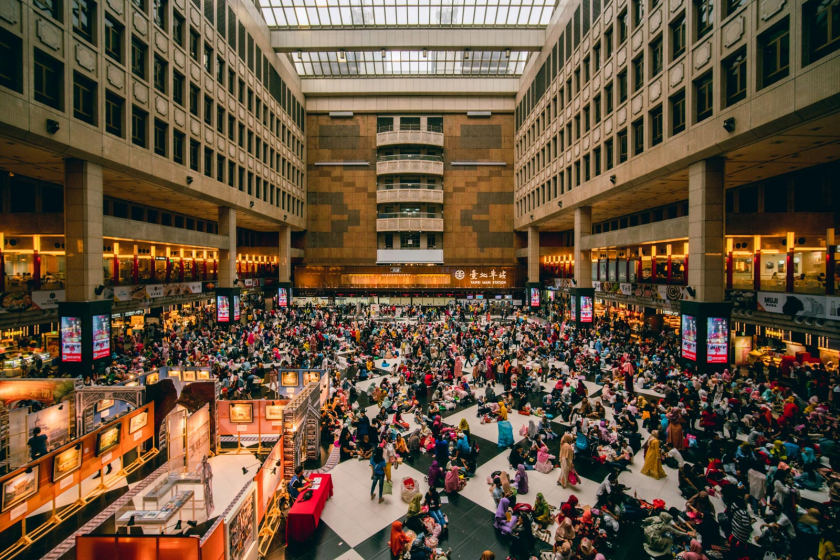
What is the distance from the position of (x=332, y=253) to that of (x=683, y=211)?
3441 centimetres

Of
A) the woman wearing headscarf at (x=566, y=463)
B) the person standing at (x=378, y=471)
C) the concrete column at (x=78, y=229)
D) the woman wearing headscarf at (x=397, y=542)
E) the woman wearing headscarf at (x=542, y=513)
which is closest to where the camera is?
the woman wearing headscarf at (x=397, y=542)

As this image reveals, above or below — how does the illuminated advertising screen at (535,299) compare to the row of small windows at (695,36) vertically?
below

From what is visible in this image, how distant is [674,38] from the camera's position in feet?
57.3

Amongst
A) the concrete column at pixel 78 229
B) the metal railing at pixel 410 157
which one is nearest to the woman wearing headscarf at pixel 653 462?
the concrete column at pixel 78 229

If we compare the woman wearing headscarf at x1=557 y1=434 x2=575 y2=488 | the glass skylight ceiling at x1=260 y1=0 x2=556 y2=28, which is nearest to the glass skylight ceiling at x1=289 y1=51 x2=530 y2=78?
the glass skylight ceiling at x1=260 y1=0 x2=556 y2=28

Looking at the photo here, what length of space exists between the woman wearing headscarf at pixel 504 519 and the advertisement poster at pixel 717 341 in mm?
12631

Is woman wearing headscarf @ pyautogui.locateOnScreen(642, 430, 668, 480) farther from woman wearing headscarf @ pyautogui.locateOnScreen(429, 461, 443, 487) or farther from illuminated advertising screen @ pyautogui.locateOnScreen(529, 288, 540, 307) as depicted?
illuminated advertising screen @ pyautogui.locateOnScreen(529, 288, 540, 307)

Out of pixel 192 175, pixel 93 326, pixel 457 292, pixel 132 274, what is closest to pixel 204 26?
pixel 192 175

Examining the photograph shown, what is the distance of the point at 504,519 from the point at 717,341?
13.4m

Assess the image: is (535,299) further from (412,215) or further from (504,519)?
(504,519)

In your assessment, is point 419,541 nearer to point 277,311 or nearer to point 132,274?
point 132,274

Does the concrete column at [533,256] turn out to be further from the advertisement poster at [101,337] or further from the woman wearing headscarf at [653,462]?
the advertisement poster at [101,337]

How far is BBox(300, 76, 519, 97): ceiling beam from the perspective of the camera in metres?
43.5

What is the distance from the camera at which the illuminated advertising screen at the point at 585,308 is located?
2795 cm
